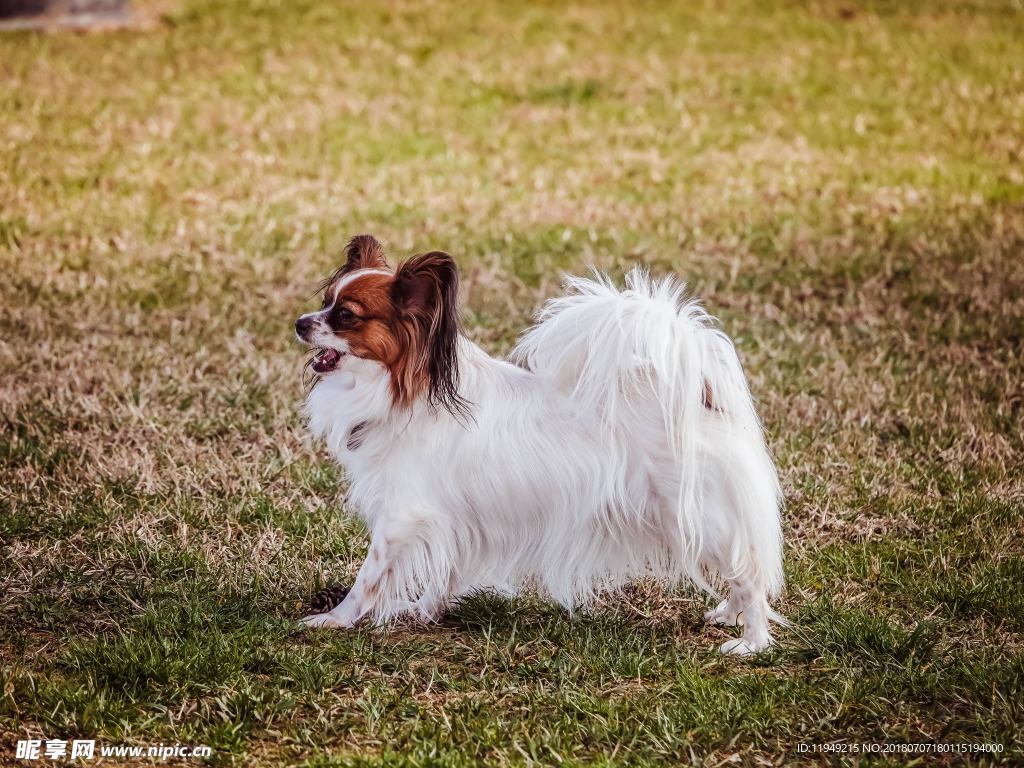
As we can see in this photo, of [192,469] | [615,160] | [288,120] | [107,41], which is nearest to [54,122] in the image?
[288,120]

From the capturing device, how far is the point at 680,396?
3.62 meters

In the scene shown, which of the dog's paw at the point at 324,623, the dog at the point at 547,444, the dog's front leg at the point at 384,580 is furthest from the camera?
the dog's paw at the point at 324,623

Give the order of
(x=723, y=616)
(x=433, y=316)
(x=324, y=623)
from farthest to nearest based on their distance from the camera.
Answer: (x=723, y=616) < (x=324, y=623) < (x=433, y=316)

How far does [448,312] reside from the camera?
3.50m

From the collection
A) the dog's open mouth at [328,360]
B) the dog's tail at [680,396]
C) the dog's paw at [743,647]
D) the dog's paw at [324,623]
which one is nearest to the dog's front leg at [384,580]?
the dog's paw at [324,623]

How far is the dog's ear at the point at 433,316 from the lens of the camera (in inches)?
137

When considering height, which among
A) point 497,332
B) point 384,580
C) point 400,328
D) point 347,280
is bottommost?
point 384,580

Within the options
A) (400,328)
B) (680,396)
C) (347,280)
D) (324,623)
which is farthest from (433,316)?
(324,623)

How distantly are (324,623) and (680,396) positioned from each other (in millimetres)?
1287

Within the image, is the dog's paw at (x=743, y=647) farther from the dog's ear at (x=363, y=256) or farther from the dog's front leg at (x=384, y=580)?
the dog's ear at (x=363, y=256)

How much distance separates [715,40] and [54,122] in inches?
269

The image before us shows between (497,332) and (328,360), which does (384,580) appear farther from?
(497,332)

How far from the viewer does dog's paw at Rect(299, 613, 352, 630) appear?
3.87 m

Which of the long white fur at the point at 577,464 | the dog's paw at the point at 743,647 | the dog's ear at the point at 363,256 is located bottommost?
the dog's paw at the point at 743,647
